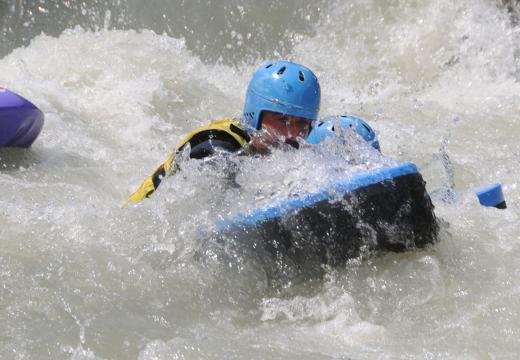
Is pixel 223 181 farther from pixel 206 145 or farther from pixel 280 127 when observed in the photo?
pixel 280 127

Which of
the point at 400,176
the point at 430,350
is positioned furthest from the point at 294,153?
the point at 430,350

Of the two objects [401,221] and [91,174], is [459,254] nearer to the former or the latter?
[401,221]

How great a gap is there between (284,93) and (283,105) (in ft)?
0.18

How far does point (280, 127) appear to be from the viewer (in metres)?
4.07

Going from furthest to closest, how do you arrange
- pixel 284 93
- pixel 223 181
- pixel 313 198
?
pixel 284 93 → pixel 223 181 → pixel 313 198

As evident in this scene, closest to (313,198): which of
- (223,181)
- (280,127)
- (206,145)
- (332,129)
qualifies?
(223,181)

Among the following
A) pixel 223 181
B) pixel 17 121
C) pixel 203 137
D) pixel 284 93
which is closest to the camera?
pixel 223 181

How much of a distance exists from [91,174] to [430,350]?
2895 millimetres

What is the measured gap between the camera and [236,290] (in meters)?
3.42

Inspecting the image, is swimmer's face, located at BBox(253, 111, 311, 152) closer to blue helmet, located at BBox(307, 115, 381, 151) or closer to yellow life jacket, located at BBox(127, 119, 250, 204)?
yellow life jacket, located at BBox(127, 119, 250, 204)

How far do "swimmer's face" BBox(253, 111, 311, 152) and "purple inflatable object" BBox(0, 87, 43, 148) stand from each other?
1.79 meters

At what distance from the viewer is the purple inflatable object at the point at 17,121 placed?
16.9ft

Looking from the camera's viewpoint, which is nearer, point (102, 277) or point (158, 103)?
point (102, 277)

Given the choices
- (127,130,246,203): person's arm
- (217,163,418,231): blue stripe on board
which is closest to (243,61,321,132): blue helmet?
(127,130,246,203): person's arm
